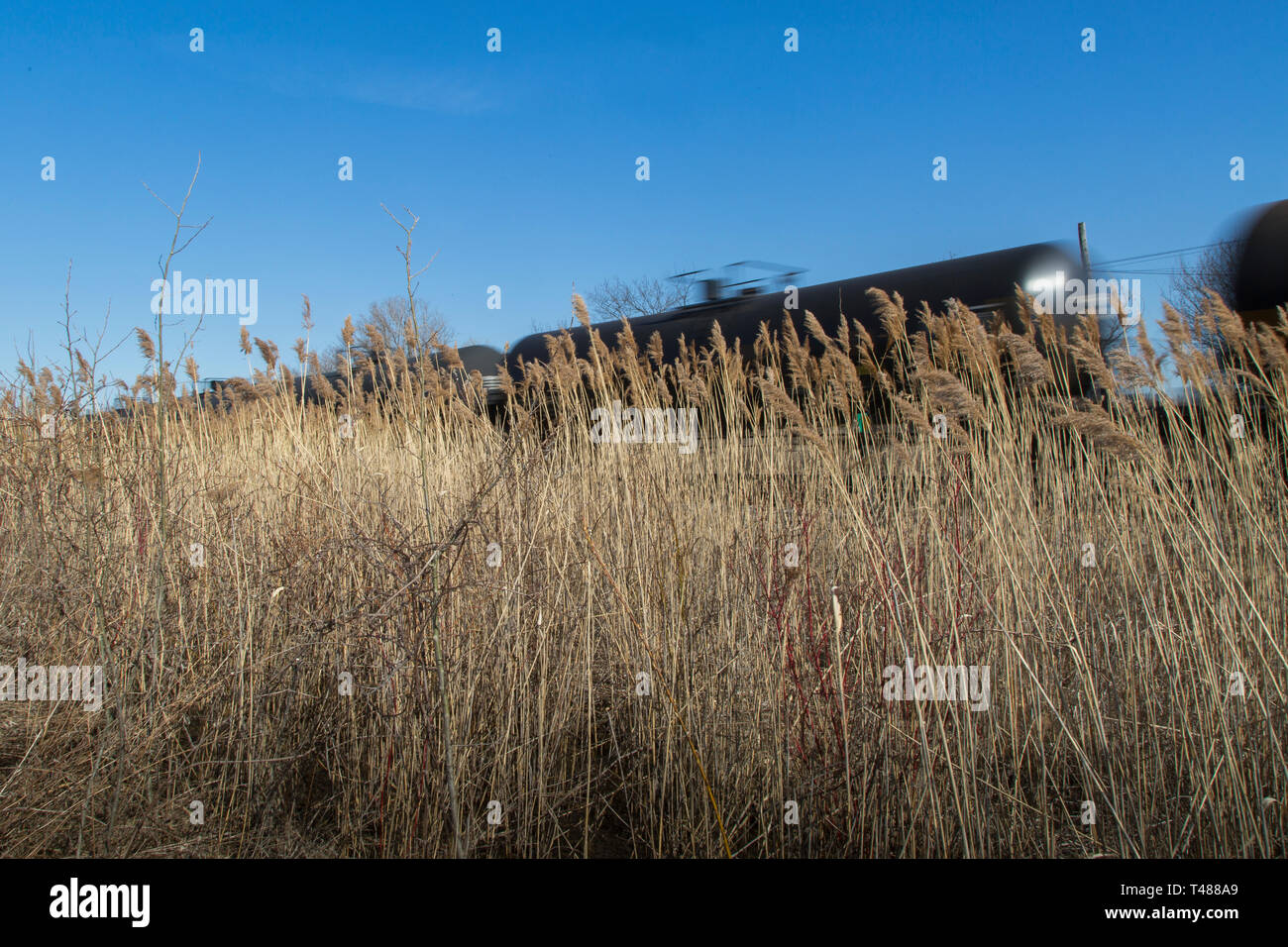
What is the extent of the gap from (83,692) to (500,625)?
1.30m

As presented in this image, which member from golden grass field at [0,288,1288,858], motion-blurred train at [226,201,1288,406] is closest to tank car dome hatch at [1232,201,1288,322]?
motion-blurred train at [226,201,1288,406]

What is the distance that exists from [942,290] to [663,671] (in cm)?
595

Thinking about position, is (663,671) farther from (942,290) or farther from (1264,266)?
(1264,266)

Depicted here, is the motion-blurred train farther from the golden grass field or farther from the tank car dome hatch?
the golden grass field

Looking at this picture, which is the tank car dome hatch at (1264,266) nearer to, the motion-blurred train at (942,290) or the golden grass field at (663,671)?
the motion-blurred train at (942,290)

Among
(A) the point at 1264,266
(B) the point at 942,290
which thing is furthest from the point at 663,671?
(A) the point at 1264,266

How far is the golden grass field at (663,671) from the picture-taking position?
5.93ft

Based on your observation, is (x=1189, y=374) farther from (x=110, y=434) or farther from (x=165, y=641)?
(x=110, y=434)

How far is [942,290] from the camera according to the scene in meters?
6.84

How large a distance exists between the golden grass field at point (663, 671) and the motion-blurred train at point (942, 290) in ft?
10.6

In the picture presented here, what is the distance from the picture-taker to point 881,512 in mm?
2807

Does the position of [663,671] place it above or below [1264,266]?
below

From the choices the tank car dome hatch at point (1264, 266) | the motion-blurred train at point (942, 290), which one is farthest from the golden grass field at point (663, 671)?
the tank car dome hatch at point (1264, 266)
